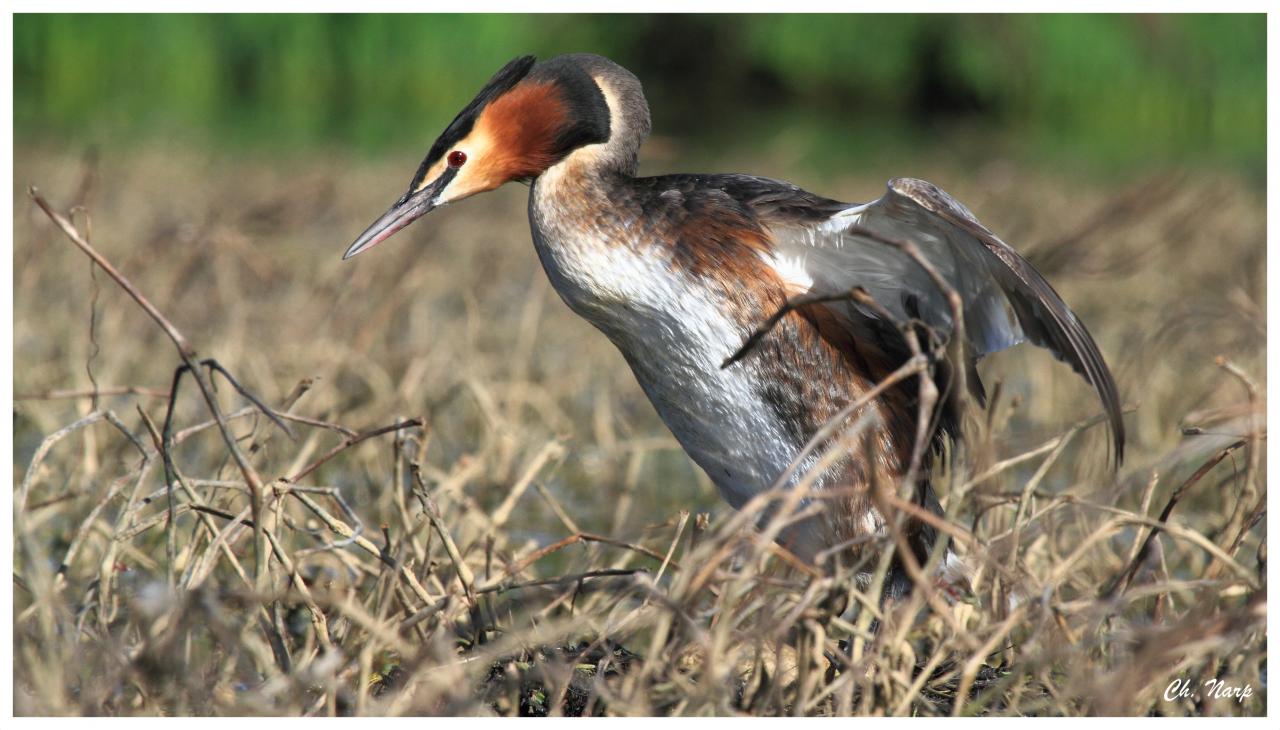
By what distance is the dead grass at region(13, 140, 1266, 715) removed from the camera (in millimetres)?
2461

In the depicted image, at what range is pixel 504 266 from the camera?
8.50m

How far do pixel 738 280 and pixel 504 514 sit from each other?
2.84 ft

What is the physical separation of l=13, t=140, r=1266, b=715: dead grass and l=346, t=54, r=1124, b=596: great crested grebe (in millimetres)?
228

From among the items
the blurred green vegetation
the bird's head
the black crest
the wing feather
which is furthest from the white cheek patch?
the blurred green vegetation

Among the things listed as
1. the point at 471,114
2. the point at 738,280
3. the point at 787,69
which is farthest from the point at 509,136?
the point at 787,69

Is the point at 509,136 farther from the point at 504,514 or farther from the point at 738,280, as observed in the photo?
the point at 504,514

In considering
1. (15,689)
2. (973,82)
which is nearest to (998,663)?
(15,689)

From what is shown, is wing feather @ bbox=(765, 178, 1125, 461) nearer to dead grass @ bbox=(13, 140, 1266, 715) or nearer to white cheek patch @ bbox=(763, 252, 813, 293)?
white cheek patch @ bbox=(763, 252, 813, 293)

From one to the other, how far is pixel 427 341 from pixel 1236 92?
1386 cm

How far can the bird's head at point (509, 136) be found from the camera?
3377mm

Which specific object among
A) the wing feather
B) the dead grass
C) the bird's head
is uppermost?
the bird's head

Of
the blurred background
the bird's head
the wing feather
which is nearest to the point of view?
the wing feather

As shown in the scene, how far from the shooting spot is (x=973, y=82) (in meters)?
19.2

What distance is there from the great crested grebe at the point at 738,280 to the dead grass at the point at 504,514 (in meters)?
0.23
